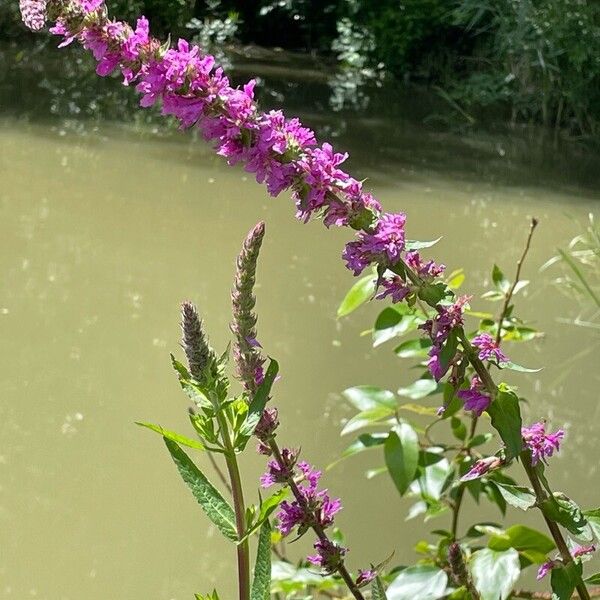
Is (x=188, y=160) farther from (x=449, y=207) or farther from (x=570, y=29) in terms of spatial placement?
(x=570, y=29)

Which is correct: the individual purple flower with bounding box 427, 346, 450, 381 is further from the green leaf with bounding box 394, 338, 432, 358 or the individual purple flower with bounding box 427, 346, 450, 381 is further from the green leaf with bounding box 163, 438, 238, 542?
the green leaf with bounding box 394, 338, 432, 358

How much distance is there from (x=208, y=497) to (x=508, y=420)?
0.19 metres

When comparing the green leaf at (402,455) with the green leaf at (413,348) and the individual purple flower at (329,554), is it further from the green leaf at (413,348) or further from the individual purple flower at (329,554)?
the individual purple flower at (329,554)

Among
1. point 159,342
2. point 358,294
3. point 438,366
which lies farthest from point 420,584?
point 159,342

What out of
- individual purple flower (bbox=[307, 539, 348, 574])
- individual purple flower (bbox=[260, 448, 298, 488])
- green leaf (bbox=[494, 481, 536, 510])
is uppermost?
green leaf (bbox=[494, 481, 536, 510])

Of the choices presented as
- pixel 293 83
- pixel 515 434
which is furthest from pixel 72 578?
pixel 293 83

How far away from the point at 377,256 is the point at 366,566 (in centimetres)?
87

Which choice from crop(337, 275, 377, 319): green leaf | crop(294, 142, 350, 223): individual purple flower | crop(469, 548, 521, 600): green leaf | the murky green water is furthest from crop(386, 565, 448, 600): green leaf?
crop(294, 142, 350, 223): individual purple flower

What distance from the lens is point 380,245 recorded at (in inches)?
21.5

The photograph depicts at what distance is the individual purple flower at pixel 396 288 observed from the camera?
57cm

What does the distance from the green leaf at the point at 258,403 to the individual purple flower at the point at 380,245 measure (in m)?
0.08

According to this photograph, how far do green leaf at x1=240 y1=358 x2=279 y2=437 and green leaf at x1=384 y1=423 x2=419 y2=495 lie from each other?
1.58 ft

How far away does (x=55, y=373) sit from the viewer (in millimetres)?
1777

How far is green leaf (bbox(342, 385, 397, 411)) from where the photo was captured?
1.08m
